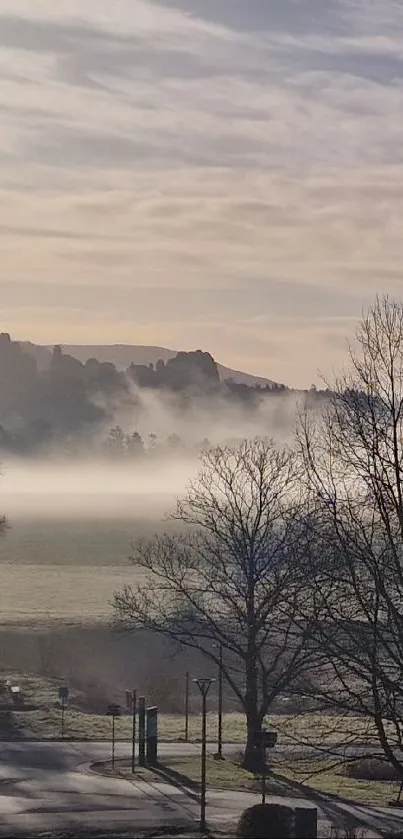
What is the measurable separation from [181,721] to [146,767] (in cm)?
1218

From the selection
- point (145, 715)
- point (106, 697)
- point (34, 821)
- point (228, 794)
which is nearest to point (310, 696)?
point (34, 821)

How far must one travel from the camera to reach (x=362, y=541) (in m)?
25.7

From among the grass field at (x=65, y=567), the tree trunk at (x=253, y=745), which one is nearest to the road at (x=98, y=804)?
the tree trunk at (x=253, y=745)

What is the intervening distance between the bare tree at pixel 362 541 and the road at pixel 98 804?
4.97 meters

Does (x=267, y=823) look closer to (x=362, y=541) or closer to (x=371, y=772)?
(x=362, y=541)

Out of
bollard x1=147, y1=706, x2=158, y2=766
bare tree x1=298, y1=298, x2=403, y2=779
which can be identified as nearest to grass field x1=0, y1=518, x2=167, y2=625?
bollard x1=147, y1=706, x2=158, y2=766

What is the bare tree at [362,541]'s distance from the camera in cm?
2467

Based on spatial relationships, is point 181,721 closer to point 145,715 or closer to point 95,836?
point 145,715

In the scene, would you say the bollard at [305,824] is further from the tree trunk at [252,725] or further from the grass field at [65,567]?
the grass field at [65,567]

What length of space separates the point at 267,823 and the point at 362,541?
6.02 meters

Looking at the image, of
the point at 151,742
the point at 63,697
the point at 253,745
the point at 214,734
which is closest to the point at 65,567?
the point at 63,697

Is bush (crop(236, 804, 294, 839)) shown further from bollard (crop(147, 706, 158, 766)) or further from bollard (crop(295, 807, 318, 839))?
bollard (crop(147, 706, 158, 766))

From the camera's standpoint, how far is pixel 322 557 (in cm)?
2656

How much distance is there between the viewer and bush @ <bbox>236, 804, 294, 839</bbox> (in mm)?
23688
